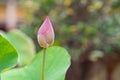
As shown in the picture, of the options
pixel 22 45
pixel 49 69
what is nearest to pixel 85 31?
pixel 22 45

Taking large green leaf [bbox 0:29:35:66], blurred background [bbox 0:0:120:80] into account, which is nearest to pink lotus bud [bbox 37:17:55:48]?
large green leaf [bbox 0:29:35:66]

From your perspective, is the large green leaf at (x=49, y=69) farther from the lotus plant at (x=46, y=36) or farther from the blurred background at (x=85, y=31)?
the blurred background at (x=85, y=31)

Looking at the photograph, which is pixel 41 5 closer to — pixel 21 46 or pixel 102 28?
pixel 102 28

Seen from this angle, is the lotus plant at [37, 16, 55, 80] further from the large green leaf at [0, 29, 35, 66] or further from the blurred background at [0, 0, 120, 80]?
the blurred background at [0, 0, 120, 80]

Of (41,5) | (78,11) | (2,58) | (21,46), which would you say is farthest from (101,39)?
(2,58)

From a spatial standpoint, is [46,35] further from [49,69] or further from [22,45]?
[22,45]

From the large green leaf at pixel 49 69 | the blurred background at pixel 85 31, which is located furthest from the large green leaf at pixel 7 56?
the blurred background at pixel 85 31
